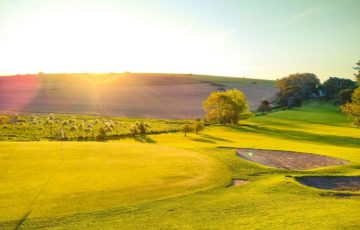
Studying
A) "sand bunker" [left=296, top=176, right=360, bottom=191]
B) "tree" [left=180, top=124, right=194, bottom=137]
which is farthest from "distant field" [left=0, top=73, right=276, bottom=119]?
"sand bunker" [left=296, top=176, right=360, bottom=191]

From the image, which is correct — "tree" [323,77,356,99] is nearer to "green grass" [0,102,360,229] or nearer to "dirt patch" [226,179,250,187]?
"green grass" [0,102,360,229]

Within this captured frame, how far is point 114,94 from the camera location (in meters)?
128

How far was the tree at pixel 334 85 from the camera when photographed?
128 metres

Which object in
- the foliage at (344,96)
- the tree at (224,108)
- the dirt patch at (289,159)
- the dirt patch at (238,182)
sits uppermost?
the foliage at (344,96)

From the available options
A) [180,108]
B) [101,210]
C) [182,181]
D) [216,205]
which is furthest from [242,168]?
[180,108]

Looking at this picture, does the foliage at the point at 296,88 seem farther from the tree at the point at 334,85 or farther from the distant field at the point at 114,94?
the distant field at the point at 114,94

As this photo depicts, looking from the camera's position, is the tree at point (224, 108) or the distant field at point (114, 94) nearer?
the tree at point (224, 108)

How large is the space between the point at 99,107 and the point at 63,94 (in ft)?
92.8

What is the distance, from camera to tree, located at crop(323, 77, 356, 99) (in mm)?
128250

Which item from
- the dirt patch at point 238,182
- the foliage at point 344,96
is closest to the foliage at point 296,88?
the foliage at point 344,96

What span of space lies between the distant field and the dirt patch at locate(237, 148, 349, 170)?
207 feet

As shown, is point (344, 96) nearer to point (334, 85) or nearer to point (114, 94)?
point (334, 85)

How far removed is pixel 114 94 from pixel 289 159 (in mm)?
105724

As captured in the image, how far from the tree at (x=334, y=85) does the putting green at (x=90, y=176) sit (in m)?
117
